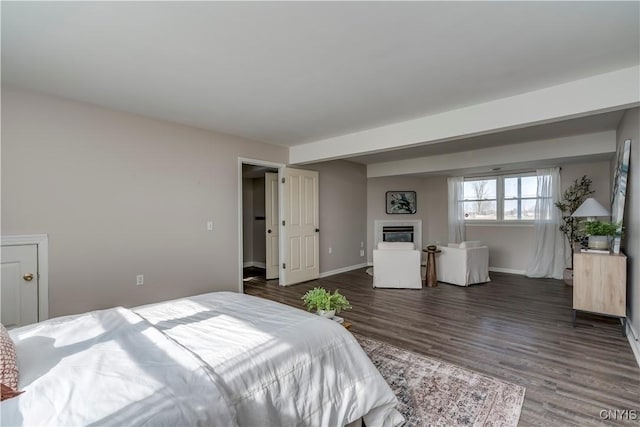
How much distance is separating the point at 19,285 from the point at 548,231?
756 cm

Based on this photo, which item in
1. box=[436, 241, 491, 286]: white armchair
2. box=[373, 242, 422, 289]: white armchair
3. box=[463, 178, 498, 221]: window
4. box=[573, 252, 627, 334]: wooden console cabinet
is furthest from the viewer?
box=[463, 178, 498, 221]: window

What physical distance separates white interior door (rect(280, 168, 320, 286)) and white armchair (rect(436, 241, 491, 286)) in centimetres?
223

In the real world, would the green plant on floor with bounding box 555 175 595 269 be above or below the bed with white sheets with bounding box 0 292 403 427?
above

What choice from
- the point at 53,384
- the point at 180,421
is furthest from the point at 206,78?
the point at 180,421

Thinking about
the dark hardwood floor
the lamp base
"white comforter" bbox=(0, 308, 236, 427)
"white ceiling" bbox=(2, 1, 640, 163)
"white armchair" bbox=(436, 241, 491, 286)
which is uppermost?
"white ceiling" bbox=(2, 1, 640, 163)

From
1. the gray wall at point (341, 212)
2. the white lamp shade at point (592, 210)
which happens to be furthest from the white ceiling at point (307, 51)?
the gray wall at point (341, 212)

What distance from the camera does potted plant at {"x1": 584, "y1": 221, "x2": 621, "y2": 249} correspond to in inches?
123

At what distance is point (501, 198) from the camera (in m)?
6.26

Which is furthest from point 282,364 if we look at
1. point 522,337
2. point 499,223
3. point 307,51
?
point 499,223

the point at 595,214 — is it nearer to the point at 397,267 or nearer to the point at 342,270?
the point at 397,267

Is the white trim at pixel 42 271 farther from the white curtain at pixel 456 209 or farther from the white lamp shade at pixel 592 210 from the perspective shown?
the white curtain at pixel 456 209

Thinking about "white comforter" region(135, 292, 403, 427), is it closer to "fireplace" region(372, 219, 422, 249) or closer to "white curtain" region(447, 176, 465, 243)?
"fireplace" region(372, 219, 422, 249)

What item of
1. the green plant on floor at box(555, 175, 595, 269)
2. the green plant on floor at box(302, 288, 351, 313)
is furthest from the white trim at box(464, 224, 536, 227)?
the green plant on floor at box(302, 288, 351, 313)

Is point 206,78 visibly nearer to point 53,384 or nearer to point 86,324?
point 86,324
